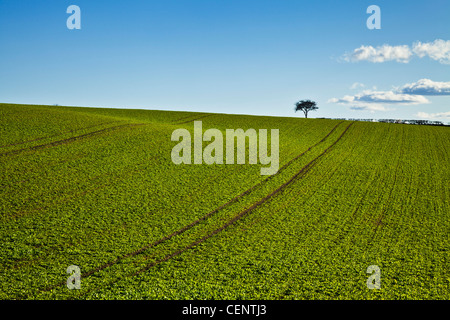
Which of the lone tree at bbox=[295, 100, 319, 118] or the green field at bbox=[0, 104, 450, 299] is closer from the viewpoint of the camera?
the green field at bbox=[0, 104, 450, 299]

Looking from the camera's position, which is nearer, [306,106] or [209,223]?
[209,223]

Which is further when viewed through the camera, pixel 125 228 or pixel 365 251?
pixel 125 228

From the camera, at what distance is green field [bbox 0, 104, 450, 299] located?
12359mm

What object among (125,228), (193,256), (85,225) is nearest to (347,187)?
(193,256)

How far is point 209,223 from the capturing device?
18328 mm

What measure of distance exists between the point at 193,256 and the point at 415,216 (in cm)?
1513

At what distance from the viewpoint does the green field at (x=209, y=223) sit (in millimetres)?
12359

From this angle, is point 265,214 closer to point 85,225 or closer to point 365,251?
point 365,251

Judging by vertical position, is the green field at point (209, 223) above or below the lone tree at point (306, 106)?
below

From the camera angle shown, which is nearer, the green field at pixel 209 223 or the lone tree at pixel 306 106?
the green field at pixel 209 223

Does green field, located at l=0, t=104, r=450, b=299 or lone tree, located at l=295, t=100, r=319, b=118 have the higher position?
lone tree, located at l=295, t=100, r=319, b=118

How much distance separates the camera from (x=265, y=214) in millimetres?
20078

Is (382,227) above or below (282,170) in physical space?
below
